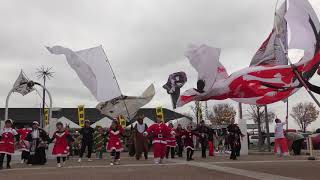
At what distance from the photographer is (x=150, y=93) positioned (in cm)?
2005

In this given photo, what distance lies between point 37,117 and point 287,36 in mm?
72425

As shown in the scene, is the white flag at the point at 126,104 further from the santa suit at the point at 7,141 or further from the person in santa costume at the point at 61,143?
the santa suit at the point at 7,141

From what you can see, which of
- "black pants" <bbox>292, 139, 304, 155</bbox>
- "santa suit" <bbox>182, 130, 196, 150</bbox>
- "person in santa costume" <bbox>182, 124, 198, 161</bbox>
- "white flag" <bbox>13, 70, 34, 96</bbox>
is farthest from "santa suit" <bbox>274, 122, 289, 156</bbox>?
"white flag" <bbox>13, 70, 34, 96</bbox>

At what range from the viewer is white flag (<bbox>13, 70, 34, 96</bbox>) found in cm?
2541

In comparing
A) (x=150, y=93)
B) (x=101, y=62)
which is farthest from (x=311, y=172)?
(x=101, y=62)

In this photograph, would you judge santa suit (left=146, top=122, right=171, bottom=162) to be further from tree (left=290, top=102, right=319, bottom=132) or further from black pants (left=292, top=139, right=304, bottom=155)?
tree (left=290, top=102, right=319, bottom=132)

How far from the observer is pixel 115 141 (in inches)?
713

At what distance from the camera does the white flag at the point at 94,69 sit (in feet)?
62.1

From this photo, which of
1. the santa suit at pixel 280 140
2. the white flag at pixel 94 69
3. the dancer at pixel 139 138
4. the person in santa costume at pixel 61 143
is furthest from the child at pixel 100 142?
the santa suit at pixel 280 140

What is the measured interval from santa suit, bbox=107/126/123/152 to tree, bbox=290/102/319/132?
70398 millimetres

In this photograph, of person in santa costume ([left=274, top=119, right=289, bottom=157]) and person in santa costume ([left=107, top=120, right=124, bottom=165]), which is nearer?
person in santa costume ([left=107, top=120, right=124, bottom=165])

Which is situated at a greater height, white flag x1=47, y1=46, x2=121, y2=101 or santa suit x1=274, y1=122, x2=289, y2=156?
white flag x1=47, y1=46, x2=121, y2=101

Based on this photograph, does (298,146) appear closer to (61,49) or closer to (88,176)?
(61,49)

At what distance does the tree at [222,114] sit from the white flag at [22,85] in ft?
164
